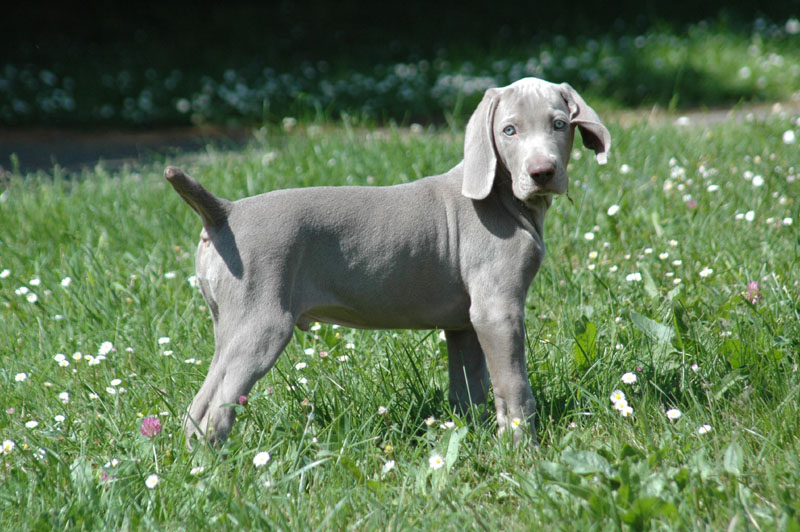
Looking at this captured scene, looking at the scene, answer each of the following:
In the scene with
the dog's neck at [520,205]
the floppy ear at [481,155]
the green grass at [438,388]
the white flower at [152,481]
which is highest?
the floppy ear at [481,155]

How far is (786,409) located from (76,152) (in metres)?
7.42

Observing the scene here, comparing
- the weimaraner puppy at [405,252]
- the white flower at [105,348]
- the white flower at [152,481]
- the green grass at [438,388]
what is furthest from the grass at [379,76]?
the white flower at [152,481]

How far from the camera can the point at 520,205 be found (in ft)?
9.31

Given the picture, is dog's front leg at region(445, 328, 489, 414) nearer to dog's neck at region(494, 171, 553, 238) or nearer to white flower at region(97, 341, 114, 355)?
dog's neck at region(494, 171, 553, 238)

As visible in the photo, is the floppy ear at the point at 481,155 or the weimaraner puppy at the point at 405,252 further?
the floppy ear at the point at 481,155

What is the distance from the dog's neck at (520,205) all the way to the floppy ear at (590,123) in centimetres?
23

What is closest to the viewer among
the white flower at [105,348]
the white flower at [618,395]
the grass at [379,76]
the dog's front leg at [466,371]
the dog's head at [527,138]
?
the dog's head at [527,138]

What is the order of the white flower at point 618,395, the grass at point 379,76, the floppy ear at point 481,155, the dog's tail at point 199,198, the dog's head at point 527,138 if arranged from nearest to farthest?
the dog's tail at point 199,198 → the dog's head at point 527,138 → the floppy ear at point 481,155 → the white flower at point 618,395 → the grass at point 379,76

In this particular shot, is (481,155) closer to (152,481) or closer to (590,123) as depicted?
(590,123)

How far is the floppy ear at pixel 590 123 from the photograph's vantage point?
2761mm

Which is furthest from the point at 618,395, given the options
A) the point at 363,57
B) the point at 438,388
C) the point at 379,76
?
the point at 363,57

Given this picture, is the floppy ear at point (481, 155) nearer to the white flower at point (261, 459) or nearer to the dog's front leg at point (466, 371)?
the dog's front leg at point (466, 371)

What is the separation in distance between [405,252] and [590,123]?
0.75m

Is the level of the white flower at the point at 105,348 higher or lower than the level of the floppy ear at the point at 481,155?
lower
